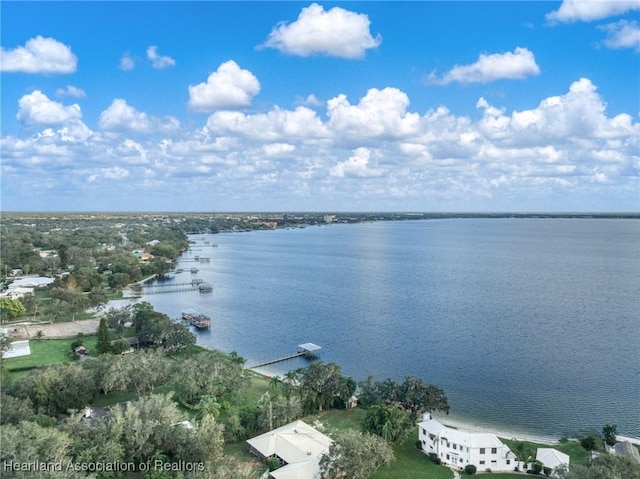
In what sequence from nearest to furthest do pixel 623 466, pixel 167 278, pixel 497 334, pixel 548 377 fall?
1. pixel 623 466
2. pixel 548 377
3. pixel 497 334
4. pixel 167 278

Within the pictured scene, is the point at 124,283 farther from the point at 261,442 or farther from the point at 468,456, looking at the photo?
the point at 468,456

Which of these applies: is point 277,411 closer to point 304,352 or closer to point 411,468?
point 411,468

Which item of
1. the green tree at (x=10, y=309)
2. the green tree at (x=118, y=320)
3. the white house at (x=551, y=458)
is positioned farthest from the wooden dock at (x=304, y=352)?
the green tree at (x=10, y=309)

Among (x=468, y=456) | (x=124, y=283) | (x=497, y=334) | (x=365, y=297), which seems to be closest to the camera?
(x=468, y=456)

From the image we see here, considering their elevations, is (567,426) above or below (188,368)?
below

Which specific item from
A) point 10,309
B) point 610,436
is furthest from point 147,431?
point 10,309

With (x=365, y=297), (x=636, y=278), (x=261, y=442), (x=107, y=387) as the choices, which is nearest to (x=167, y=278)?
(x=365, y=297)

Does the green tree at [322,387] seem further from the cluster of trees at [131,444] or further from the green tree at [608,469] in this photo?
the green tree at [608,469]

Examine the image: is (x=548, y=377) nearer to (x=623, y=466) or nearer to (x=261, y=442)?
(x=623, y=466)

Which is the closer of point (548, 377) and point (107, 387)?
point (107, 387)
